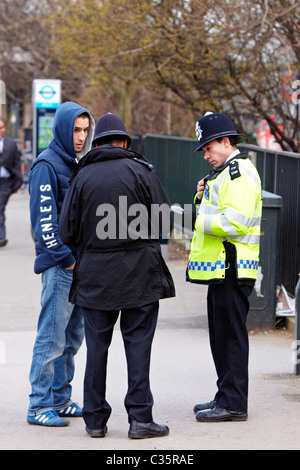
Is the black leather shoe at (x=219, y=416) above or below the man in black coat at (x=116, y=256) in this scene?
below

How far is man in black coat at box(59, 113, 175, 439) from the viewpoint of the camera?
192 inches

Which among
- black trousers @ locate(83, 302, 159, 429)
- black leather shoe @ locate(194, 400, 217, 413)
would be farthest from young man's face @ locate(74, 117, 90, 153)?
black leather shoe @ locate(194, 400, 217, 413)

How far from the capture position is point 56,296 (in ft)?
17.3

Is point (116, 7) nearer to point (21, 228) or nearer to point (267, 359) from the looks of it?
point (21, 228)

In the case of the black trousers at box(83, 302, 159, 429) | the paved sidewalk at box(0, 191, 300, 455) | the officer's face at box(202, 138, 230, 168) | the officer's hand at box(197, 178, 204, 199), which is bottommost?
the paved sidewalk at box(0, 191, 300, 455)

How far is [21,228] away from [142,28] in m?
4.28

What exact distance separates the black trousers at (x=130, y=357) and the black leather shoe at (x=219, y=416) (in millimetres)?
500

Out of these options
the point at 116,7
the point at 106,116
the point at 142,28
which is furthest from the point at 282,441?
the point at 116,7

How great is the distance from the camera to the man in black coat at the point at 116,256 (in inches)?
192

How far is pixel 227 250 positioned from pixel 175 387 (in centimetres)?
140

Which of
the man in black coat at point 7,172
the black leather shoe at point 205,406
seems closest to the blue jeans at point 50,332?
the black leather shoe at point 205,406

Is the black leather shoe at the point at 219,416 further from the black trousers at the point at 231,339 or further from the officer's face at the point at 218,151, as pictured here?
the officer's face at the point at 218,151

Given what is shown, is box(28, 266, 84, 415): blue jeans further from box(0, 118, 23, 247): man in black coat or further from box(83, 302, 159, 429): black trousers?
box(0, 118, 23, 247): man in black coat

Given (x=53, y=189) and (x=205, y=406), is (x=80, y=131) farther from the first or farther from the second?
(x=205, y=406)
